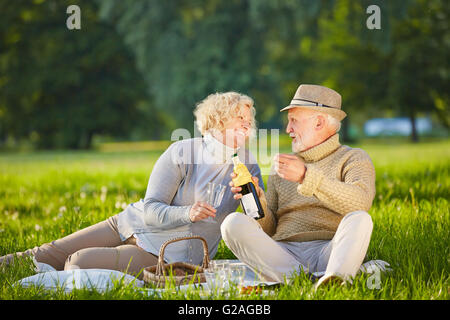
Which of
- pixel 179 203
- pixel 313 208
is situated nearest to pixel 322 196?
pixel 313 208

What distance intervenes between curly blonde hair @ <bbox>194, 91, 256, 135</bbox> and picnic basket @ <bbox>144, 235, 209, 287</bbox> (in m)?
0.84

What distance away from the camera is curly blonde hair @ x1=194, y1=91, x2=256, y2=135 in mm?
4164

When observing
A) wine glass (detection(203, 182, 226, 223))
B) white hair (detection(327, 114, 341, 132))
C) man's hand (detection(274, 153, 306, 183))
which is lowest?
wine glass (detection(203, 182, 226, 223))

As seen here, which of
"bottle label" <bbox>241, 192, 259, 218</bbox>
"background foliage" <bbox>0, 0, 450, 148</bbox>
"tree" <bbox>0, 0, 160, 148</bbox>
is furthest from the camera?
"tree" <bbox>0, 0, 160, 148</bbox>

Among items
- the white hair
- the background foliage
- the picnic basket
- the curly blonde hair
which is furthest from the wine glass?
the background foliage

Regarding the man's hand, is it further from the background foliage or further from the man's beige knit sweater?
the background foliage

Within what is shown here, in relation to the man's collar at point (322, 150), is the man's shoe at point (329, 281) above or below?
below

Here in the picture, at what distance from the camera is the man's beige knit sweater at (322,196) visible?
359 cm

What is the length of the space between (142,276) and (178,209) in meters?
0.57

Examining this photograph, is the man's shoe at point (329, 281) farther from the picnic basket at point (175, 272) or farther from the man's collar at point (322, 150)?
the man's collar at point (322, 150)

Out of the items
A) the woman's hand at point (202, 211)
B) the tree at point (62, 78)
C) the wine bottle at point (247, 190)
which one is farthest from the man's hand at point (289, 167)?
the tree at point (62, 78)

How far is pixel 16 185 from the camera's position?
10086 millimetres

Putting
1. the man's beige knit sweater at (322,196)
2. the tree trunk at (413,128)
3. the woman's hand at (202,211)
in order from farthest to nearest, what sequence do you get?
the tree trunk at (413,128), the woman's hand at (202,211), the man's beige knit sweater at (322,196)

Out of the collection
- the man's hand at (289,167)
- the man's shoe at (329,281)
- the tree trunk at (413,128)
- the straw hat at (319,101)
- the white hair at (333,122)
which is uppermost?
the straw hat at (319,101)
